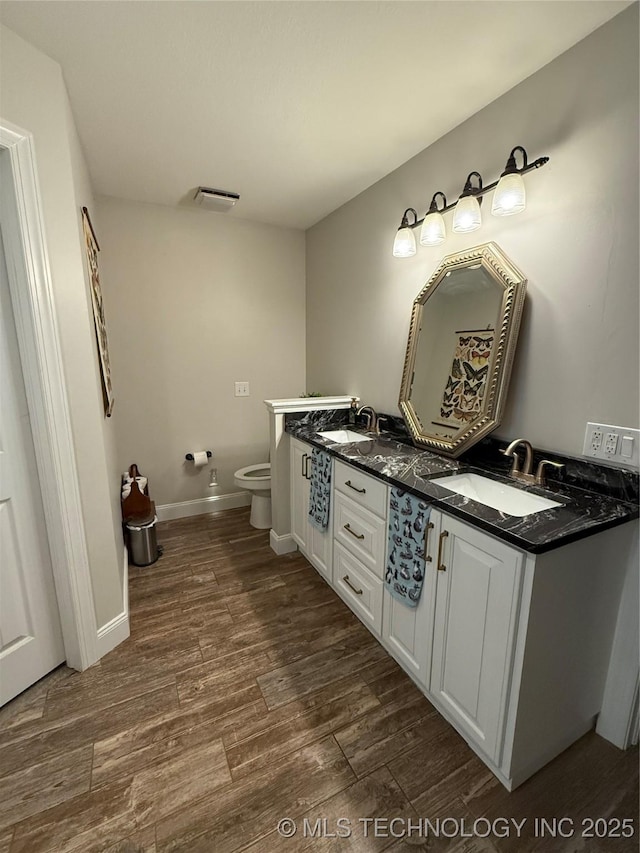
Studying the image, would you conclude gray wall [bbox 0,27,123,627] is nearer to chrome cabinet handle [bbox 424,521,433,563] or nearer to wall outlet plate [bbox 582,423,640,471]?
chrome cabinet handle [bbox 424,521,433,563]

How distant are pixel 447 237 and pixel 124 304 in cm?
225

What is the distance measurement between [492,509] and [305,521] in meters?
1.37

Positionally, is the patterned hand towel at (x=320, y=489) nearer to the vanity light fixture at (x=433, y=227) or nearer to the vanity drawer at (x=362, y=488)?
the vanity drawer at (x=362, y=488)

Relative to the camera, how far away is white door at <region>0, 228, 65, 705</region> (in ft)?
4.61

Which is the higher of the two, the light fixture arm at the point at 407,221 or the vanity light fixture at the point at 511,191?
the light fixture arm at the point at 407,221

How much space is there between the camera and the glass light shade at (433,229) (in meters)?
1.83

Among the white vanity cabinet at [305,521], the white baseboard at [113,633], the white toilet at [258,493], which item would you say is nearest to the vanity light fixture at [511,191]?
the white vanity cabinet at [305,521]

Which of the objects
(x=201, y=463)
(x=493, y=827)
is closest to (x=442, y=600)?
(x=493, y=827)

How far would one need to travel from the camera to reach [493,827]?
1116 millimetres

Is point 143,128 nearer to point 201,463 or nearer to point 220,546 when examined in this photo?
point 201,463

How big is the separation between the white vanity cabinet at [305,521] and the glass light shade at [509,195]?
57.3 inches

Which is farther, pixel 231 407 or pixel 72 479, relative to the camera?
pixel 231 407

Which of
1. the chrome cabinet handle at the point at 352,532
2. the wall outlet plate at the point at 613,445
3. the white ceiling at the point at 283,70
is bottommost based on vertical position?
the chrome cabinet handle at the point at 352,532

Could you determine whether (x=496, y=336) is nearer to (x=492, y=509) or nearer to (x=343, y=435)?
(x=492, y=509)
